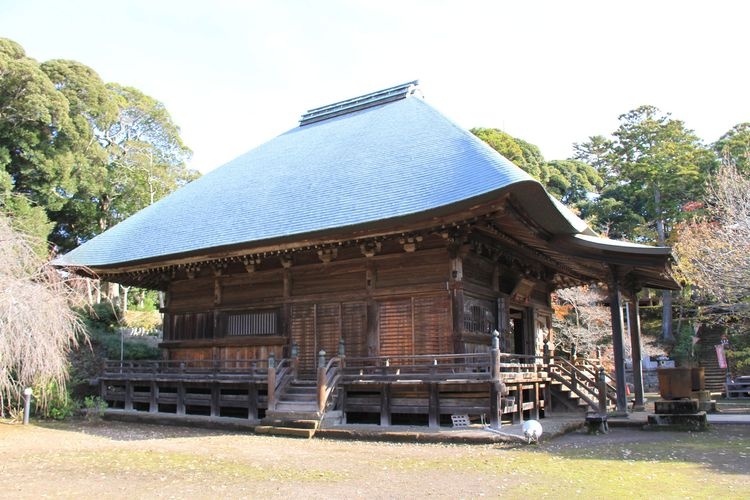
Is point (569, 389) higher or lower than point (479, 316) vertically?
lower

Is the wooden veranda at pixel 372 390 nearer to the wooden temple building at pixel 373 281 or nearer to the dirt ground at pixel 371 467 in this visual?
the wooden temple building at pixel 373 281

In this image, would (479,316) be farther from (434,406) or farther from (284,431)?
(284,431)

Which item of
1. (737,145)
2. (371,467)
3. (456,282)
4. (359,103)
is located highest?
(737,145)

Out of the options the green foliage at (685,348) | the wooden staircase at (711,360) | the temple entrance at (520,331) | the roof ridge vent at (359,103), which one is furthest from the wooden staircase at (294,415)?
the green foliage at (685,348)

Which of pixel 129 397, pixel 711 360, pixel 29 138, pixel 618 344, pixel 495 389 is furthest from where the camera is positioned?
pixel 711 360

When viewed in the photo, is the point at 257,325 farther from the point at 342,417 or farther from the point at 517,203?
the point at 517,203

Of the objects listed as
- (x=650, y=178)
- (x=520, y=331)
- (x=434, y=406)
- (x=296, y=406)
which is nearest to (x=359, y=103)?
(x=520, y=331)

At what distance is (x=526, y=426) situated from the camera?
10680 mm

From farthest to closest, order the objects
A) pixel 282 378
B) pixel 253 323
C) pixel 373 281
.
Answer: pixel 253 323 < pixel 373 281 < pixel 282 378

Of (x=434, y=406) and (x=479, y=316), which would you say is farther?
(x=479, y=316)

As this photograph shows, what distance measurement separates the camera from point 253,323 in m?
16.7

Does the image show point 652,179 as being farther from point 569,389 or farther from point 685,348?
point 569,389

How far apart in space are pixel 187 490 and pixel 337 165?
11.5 m

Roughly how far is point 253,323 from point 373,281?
4.00 m
